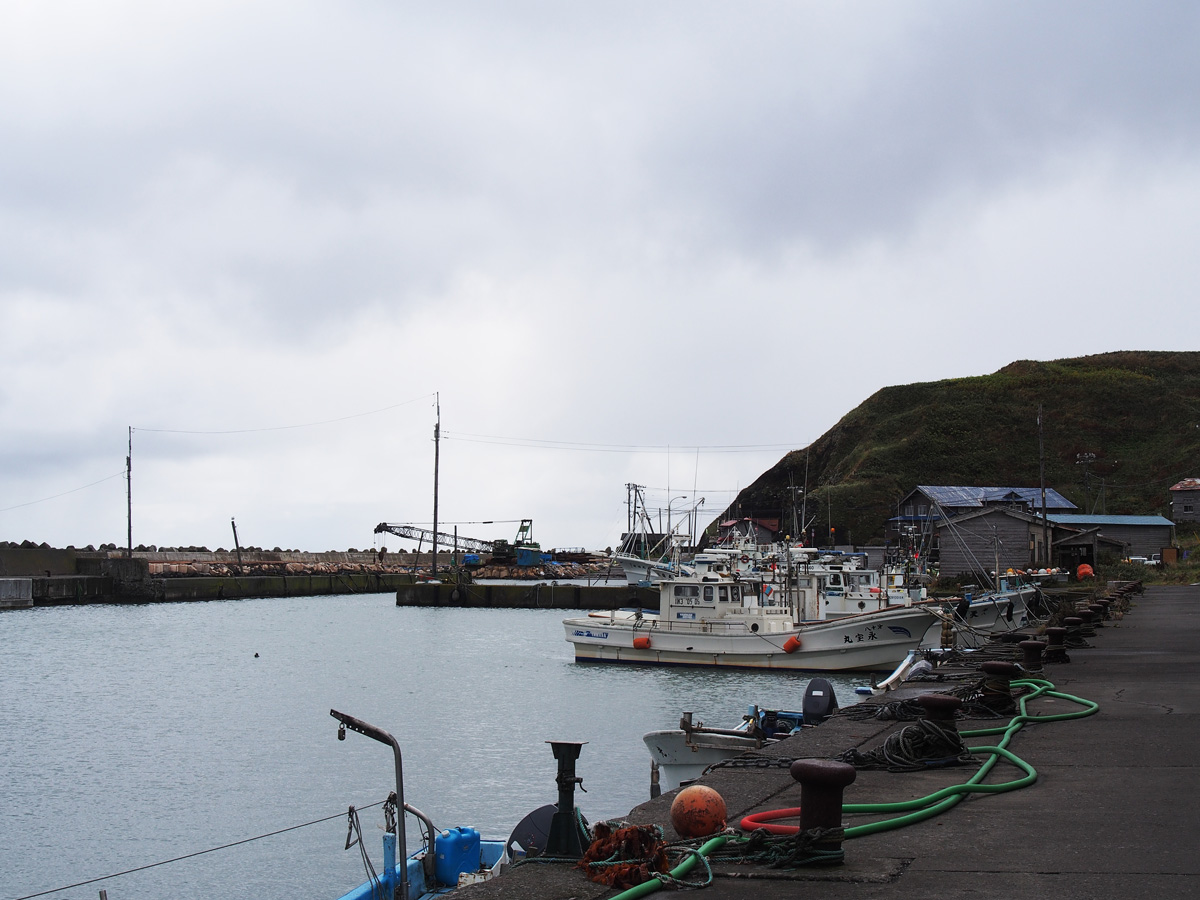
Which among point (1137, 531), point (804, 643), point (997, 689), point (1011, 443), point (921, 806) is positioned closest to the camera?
point (921, 806)

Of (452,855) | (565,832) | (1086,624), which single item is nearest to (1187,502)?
(1086,624)

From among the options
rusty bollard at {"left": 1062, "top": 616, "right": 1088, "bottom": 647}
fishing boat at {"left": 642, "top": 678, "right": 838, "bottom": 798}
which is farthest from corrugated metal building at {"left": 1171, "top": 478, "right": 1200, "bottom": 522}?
fishing boat at {"left": 642, "top": 678, "right": 838, "bottom": 798}

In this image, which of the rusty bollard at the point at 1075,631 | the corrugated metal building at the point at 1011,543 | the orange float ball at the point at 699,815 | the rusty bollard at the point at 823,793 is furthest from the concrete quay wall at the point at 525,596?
the rusty bollard at the point at 823,793

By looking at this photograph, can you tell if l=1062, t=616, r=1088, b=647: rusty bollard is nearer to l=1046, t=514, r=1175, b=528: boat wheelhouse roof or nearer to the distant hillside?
l=1046, t=514, r=1175, b=528: boat wheelhouse roof

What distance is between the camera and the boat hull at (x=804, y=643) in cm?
3053

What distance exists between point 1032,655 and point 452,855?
22.8ft

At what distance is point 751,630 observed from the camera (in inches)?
1239

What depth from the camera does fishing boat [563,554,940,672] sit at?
1207 inches

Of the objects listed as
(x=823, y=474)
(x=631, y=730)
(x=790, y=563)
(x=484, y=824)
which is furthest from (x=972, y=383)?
(x=484, y=824)

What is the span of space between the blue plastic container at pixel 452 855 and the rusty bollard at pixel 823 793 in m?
6.14

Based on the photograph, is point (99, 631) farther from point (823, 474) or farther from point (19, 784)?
point (823, 474)

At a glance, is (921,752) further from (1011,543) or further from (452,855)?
(1011,543)

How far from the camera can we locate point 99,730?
81.9ft

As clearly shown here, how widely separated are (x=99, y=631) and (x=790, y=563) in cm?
3916
